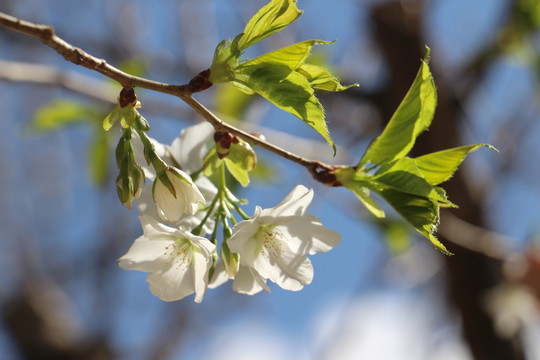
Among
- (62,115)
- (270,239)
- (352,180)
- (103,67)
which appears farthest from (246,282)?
(62,115)

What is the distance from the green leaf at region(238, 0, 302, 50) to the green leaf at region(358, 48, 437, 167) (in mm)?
142

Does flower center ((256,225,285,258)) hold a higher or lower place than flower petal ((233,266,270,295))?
higher

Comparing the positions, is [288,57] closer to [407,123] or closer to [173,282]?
[407,123]

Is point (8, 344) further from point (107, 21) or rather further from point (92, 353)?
point (107, 21)

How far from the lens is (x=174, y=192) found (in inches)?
21.3

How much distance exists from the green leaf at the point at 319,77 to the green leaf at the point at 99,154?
112 cm

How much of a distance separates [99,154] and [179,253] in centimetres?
100

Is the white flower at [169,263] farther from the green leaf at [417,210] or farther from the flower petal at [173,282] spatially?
the green leaf at [417,210]

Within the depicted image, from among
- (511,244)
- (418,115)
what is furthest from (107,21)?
(418,115)

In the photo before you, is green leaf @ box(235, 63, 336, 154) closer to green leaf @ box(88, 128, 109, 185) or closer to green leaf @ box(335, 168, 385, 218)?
green leaf @ box(335, 168, 385, 218)

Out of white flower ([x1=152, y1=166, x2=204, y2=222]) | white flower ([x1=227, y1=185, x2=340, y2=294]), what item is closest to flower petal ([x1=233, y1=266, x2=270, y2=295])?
white flower ([x1=227, y1=185, x2=340, y2=294])

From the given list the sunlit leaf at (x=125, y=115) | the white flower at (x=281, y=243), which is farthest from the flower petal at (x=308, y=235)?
the sunlit leaf at (x=125, y=115)

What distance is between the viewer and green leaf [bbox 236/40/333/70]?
1.64 feet

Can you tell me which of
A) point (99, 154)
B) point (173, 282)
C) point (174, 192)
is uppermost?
point (174, 192)
